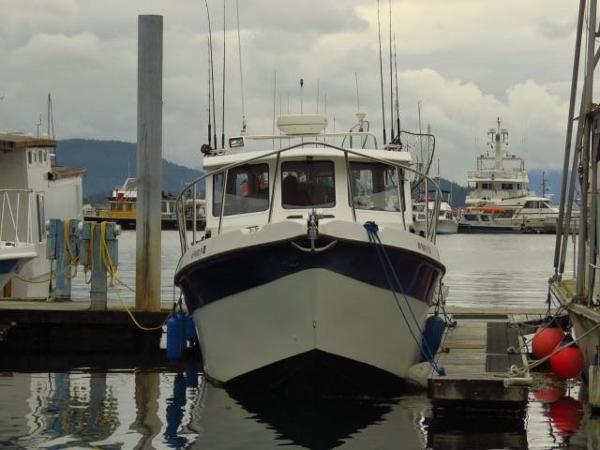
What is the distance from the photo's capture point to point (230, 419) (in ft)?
50.6

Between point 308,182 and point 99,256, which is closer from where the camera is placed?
point 308,182

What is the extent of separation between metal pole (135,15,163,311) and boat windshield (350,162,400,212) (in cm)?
517

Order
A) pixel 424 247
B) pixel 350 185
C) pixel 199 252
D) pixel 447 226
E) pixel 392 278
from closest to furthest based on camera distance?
pixel 392 278 < pixel 199 252 < pixel 424 247 < pixel 350 185 < pixel 447 226

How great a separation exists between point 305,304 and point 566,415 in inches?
147

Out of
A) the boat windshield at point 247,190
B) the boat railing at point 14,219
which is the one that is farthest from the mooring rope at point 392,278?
the boat railing at point 14,219

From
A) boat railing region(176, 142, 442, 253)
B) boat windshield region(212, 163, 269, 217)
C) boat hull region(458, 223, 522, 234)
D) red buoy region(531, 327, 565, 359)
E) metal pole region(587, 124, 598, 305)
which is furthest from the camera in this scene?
boat hull region(458, 223, 522, 234)

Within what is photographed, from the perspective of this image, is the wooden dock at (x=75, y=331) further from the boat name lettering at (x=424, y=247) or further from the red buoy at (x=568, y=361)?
the red buoy at (x=568, y=361)

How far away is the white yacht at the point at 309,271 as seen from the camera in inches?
601

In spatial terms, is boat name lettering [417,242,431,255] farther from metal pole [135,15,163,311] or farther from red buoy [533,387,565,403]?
metal pole [135,15,163,311]

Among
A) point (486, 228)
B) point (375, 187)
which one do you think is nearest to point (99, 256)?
point (375, 187)

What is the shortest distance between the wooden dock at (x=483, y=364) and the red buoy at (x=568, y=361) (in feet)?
1.57

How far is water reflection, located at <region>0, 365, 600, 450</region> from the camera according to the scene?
14211mm

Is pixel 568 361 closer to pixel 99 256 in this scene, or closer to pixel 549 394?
pixel 549 394

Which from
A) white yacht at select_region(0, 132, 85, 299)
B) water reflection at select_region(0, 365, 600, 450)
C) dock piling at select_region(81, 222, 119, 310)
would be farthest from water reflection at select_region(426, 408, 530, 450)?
white yacht at select_region(0, 132, 85, 299)
